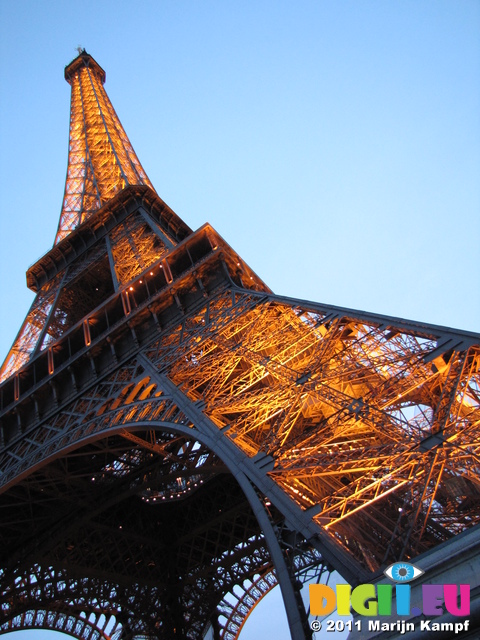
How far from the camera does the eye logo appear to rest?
258 inches

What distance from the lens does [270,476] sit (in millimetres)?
9867

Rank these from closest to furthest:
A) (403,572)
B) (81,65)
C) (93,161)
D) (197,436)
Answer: (403,572), (197,436), (93,161), (81,65)

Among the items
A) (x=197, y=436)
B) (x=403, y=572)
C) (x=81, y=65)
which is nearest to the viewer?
(x=403, y=572)

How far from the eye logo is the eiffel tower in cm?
32

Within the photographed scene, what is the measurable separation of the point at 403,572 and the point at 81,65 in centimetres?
6664

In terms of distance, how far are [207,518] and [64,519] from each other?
8.02 meters

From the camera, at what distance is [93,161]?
141ft

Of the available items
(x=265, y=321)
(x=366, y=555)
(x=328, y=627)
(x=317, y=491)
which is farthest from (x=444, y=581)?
(x=265, y=321)

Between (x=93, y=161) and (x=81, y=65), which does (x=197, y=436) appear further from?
(x=81, y=65)

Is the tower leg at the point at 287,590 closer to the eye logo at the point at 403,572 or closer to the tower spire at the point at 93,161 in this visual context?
the eye logo at the point at 403,572

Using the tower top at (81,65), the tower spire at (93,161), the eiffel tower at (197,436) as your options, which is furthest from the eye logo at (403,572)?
the tower top at (81,65)

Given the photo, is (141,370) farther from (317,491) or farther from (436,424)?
(436,424)

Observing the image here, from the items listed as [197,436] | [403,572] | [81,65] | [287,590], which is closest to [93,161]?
[81,65]

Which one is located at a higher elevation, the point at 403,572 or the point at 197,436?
the point at 197,436
